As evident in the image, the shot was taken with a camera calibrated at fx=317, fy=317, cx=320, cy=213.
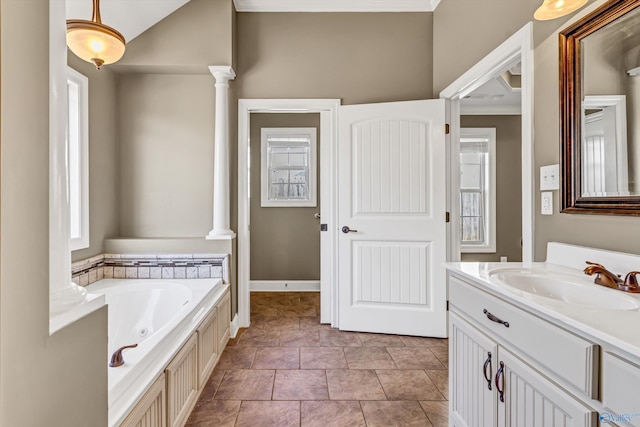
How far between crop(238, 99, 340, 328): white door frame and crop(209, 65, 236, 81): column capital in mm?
247

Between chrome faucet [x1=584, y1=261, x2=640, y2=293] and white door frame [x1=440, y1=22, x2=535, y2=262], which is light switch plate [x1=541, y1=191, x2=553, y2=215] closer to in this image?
white door frame [x1=440, y1=22, x2=535, y2=262]

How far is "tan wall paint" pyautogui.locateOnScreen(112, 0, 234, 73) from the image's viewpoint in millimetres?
2643

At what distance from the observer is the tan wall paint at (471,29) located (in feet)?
5.61

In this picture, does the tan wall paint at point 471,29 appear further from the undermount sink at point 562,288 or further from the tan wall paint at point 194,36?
the tan wall paint at point 194,36

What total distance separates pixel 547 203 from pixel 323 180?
178cm

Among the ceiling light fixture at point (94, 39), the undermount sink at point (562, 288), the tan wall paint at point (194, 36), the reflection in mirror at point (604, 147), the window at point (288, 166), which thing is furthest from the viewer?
the window at point (288, 166)

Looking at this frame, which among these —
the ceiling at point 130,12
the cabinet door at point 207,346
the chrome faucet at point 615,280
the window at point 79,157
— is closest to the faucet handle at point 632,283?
the chrome faucet at point 615,280

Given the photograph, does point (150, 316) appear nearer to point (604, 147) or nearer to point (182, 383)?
point (182, 383)

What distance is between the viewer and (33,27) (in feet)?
2.29

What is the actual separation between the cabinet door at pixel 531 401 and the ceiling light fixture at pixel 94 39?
217 centimetres

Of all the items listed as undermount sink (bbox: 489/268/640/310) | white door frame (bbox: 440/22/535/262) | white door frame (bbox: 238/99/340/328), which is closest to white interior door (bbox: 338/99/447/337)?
white door frame (bbox: 238/99/340/328)

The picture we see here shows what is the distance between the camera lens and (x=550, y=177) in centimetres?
155

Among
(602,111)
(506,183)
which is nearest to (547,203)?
(602,111)

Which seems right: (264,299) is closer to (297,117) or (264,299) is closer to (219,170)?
(219,170)
